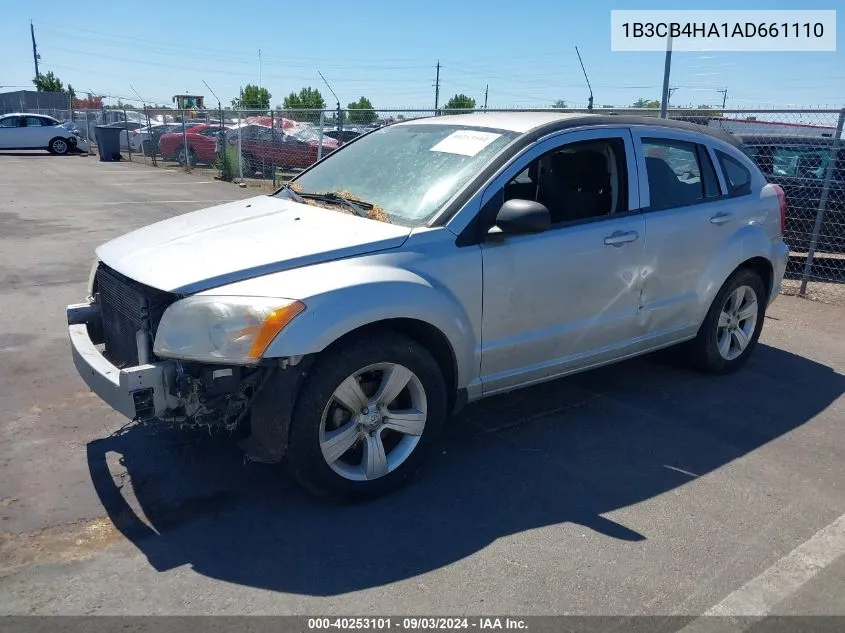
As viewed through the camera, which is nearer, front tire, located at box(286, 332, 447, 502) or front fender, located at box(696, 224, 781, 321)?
front tire, located at box(286, 332, 447, 502)

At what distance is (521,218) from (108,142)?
84.6 feet

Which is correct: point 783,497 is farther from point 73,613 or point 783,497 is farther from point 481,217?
point 73,613

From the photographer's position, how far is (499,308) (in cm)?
395

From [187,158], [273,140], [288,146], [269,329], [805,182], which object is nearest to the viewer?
[269,329]

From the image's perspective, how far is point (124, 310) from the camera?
3693 mm

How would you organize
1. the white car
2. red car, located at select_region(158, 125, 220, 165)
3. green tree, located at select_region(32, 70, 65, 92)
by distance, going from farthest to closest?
1. green tree, located at select_region(32, 70, 65, 92)
2. the white car
3. red car, located at select_region(158, 125, 220, 165)

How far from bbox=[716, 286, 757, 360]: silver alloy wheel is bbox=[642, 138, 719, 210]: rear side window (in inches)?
33.2

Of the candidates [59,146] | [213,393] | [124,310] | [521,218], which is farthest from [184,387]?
[59,146]

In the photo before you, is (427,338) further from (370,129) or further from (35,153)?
(35,153)

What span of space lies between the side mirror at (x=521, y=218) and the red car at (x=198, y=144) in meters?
20.3

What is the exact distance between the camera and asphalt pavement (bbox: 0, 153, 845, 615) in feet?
→ 9.67

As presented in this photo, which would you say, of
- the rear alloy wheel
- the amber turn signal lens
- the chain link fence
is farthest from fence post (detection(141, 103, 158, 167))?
the amber turn signal lens

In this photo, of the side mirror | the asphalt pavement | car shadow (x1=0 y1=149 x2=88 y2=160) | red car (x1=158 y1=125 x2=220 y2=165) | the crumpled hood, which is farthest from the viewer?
car shadow (x1=0 y1=149 x2=88 y2=160)

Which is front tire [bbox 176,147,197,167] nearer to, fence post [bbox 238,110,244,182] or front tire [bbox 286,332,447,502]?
fence post [bbox 238,110,244,182]
